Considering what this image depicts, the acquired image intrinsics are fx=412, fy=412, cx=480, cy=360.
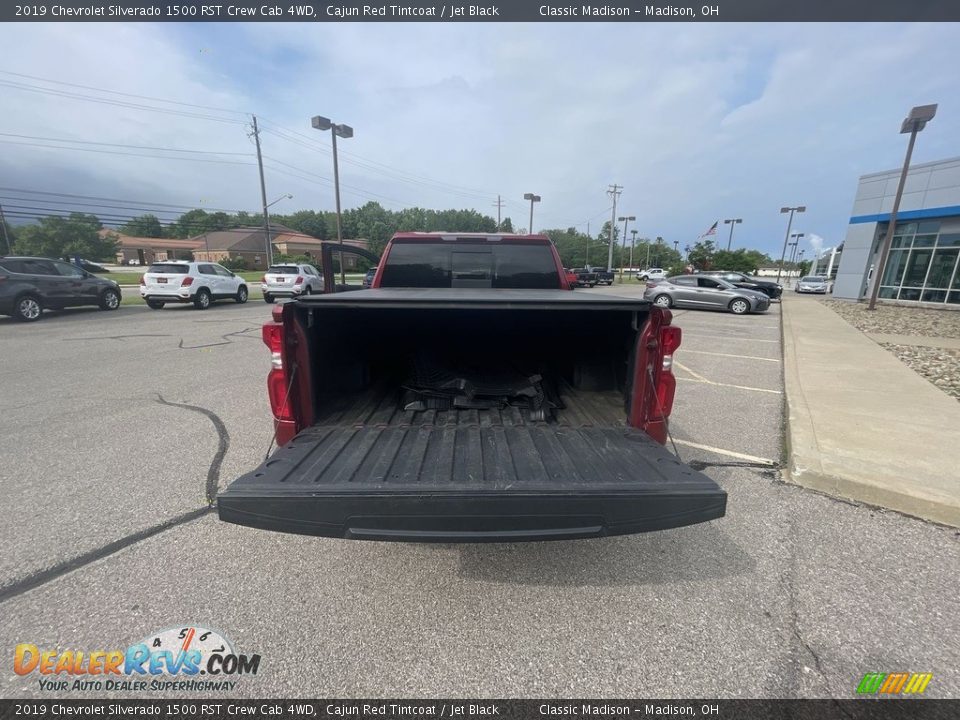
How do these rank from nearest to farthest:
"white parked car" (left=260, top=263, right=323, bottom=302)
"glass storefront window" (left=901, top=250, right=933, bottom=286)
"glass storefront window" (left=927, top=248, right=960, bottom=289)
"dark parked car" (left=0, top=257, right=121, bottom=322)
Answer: "dark parked car" (left=0, top=257, right=121, bottom=322)
"white parked car" (left=260, top=263, right=323, bottom=302)
"glass storefront window" (left=927, top=248, right=960, bottom=289)
"glass storefront window" (left=901, top=250, right=933, bottom=286)

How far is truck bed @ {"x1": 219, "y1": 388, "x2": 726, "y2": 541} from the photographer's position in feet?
6.04

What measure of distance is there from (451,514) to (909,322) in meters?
19.4

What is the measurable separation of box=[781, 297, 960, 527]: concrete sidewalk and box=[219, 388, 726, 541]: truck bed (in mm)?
2259

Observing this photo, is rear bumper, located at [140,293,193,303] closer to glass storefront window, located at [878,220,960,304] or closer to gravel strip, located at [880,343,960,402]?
gravel strip, located at [880,343,960,402]

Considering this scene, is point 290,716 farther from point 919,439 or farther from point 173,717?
point 919,439

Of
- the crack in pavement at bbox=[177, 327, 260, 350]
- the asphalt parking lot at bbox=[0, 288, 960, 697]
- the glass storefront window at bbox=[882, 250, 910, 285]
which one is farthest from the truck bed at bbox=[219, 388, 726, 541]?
the glass storefront window at bbox=[882, 250, 910, 285]

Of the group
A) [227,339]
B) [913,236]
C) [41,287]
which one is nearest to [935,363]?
[227,339]

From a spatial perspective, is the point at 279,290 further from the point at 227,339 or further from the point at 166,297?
the point at 227,339

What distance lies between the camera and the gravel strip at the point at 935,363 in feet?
20.9

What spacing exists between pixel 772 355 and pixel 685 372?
3090mm

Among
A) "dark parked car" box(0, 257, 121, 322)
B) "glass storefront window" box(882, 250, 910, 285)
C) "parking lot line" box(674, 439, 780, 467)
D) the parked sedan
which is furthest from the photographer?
the parked sedan

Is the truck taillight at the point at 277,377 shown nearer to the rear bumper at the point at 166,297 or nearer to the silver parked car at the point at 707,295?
the rear bumper at the point at 166,297

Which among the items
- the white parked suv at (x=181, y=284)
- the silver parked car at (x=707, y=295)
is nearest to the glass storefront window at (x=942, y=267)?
the silver parked car at (x=707, y=295)

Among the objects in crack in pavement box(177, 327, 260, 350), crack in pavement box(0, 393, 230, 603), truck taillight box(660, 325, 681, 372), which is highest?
truck taillight box(660, 325, 681, 372)
